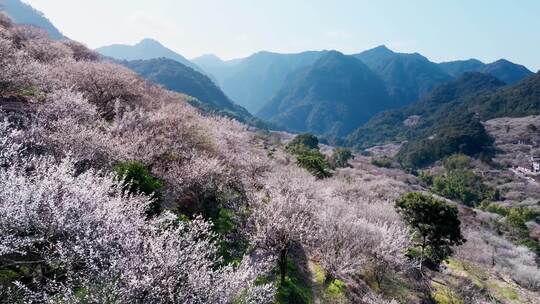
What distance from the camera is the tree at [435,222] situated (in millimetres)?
29736

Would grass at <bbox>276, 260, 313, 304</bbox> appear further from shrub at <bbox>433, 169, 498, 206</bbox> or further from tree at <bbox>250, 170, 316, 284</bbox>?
shrub at <bbox>433, 169, 498, 206</bbox>

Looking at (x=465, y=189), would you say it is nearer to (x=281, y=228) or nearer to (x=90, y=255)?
(x=281, y=228)

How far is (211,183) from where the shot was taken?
72.5 feet

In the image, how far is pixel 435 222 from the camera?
29906mm

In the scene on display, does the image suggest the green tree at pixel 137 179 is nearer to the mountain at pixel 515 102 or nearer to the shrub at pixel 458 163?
the shrub at pixel 458 163

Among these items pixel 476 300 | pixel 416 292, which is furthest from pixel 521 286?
pixel 416 292

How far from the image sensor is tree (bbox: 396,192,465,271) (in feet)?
97.6

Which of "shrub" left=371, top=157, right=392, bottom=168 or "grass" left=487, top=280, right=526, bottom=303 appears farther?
"shrub" left=371, top=157, right=392, bottom=168

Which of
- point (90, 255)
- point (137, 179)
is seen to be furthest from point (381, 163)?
point (90, 255)

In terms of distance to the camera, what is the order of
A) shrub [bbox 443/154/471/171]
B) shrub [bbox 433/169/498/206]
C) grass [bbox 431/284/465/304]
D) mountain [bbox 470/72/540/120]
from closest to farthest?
grass [bbox 431/284/465/304] < shrub [bbox 433/169/498/206] < shrub [bbox 443/154/471/171] < mountain [bbox 470/72/540/120]

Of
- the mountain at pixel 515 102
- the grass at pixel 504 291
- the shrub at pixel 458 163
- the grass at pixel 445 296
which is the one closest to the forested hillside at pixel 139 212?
the grass at pixel 445 296

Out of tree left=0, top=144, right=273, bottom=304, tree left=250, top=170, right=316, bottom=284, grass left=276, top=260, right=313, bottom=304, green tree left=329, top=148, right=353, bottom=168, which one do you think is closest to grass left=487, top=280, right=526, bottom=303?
grass left=276, top=260, right=313, bottom=304

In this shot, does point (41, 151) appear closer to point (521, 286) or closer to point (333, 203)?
point (333, 203)

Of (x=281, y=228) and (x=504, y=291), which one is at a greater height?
(x=281, y=228)
